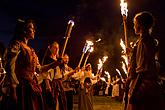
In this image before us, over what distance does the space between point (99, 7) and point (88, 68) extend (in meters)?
22.8

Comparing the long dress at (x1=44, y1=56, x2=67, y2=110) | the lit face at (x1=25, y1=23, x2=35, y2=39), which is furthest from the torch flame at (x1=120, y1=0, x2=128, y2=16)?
the long dress at (x1=44, y1=56, x2=67, y2=110)

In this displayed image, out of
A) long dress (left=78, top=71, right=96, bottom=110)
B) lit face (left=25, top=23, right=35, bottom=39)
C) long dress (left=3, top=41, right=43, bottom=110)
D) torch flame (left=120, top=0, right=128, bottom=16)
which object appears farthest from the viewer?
long dress (left=78, top=71, right=96, bottom=110)

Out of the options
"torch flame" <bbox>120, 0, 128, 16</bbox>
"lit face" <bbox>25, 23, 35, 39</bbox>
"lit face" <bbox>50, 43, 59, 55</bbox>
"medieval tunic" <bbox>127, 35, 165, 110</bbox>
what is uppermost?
"torch flame" <bbox>120, 0, 128, 16</bbox>

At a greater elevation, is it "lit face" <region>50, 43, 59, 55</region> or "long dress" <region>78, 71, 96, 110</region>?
"lit face" <region>50, 43, 59, 55</region>

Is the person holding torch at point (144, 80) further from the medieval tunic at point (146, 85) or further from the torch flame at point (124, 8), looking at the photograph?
the torch flame at point (124, 8)

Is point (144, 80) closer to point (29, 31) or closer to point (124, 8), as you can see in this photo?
point (124, 8)

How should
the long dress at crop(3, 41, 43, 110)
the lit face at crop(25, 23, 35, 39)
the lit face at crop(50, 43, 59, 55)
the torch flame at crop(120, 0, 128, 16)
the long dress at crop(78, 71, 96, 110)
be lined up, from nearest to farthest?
the long dress at crop(3, 41, 43, 110), the torch flame at crop(120, 0, 128, 16), the lit face at crop(25, 23, 35, 39), the lit face at crop(50, 43, 59, 55), the long dress at crop(78, 71, 96, 110)

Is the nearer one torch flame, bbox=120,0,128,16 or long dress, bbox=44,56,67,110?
torch flame, bbox=120,0,128,16

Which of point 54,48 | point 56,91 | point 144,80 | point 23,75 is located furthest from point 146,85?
point 56,91

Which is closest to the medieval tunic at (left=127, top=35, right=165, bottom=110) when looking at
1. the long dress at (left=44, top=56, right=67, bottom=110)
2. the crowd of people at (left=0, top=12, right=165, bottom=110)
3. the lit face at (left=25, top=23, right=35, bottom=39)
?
the crowd of people at (left=0, top=12, right=165, bottom=110)

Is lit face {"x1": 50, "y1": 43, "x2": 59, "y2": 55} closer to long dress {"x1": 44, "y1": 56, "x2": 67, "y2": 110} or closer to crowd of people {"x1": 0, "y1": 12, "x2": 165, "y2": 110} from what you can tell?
long dress {"x1": 44, "y1": 56, "x2": 67, "y2": 110}

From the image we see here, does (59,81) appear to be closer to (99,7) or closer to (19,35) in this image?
(19,35)

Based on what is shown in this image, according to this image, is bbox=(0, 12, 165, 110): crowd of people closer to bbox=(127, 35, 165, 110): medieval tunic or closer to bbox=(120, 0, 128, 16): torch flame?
bbox=(127, 35, 165, 110): medieval tunic

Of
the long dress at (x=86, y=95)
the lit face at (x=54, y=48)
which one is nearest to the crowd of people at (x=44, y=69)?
the lit face at (x=54, y=48)
